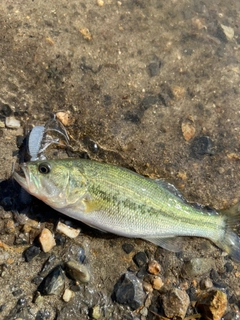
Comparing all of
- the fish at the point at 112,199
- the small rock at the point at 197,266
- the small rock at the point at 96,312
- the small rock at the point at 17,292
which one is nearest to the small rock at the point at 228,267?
the small rock at the point at 197,266

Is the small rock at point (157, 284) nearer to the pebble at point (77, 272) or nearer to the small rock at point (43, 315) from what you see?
the pebble at point (77, 272)

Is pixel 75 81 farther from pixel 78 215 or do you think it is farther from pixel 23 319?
pixel 23 319

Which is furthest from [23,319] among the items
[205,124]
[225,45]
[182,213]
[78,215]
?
[225,45]

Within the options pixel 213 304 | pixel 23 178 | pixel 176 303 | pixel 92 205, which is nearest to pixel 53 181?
pixel 23 178

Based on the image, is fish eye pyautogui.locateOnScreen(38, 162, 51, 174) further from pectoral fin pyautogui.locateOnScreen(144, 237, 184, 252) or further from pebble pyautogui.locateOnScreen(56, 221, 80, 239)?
pectoral fin pyautogui.locateOnScreen(144, 237, 184, 252)

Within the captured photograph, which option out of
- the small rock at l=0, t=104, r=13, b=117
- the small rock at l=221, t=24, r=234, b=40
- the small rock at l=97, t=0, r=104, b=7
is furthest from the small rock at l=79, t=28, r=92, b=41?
the small rock at l=221, t=24, r=234, b=40

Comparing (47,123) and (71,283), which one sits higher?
(47,123)
